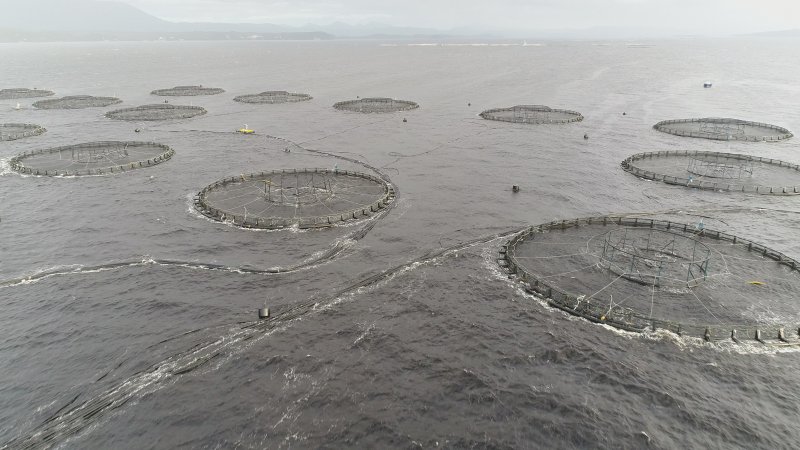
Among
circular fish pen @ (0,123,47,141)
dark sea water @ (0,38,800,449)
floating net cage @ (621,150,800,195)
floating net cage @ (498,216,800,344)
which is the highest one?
floating net cage @ (621,150,800,195)

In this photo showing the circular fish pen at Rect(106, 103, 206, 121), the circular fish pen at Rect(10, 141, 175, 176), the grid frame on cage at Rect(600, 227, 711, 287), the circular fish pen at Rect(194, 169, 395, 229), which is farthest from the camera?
the circular fish pen at Rect(106, 103, 206, 121)

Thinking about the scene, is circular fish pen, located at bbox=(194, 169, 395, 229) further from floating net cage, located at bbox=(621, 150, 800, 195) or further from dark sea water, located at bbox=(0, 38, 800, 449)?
floating net cage, located at bbox=(621, 150, 800, 195)

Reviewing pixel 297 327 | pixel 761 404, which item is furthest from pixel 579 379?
pixel 297 327

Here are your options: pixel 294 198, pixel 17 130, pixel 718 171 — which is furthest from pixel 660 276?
pixel 17 130

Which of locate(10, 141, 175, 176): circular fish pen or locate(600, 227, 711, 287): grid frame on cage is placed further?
locate(10, 141, 175, 176): circular fish pen

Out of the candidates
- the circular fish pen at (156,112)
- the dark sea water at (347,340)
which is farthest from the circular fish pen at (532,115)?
the circular fish pen at (156,112)

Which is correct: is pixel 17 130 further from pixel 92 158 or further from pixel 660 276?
pixel 660 276

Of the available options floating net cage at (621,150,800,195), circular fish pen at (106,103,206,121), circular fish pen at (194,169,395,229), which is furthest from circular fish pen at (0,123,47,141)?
floating net cage at (621,150,800,195)

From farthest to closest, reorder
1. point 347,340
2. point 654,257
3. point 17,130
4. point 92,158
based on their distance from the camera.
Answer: point 17,130 < point 92,158 < point 654,257 < point 347,340
